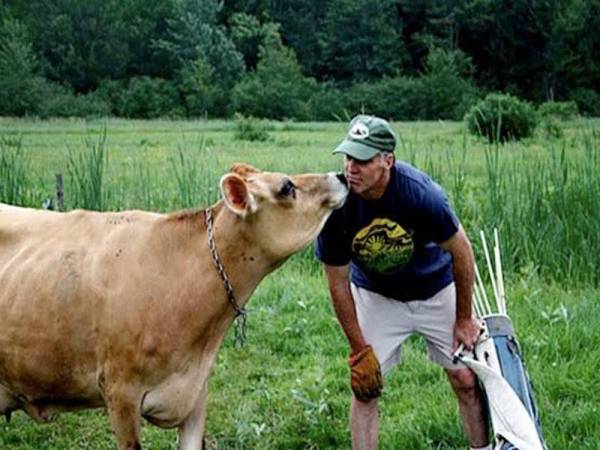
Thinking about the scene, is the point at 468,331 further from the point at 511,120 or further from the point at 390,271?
the point at 511,120

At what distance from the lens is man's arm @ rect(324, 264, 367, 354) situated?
4422 millimetres

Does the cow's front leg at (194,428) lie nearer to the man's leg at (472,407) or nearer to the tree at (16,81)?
the man's leg at (472,407)

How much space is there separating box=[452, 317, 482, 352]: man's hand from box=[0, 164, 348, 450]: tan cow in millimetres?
907

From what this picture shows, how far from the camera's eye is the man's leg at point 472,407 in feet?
15.1

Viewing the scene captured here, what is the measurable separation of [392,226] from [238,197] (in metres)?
0.77

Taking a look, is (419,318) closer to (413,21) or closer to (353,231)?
(353,231)

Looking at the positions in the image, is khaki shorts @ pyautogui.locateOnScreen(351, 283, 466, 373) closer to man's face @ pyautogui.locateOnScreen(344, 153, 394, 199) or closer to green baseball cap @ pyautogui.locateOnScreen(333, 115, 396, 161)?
man's face @ pyautogui.locateOnScreen(344, 153, 394, 199)

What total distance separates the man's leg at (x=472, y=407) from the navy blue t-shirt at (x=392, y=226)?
0.59 metres

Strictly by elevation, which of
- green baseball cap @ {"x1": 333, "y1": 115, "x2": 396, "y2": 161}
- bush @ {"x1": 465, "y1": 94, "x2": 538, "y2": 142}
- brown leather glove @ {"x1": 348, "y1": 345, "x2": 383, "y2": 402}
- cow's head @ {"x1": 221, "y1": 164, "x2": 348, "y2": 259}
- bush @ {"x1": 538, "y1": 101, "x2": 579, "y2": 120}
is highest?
green baseball cap @ {"x1": 333, "y1": 115, "x2": 396, "y2": 161}

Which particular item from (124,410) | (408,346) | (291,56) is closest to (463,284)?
(124,410)

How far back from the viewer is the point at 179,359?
3.93 m

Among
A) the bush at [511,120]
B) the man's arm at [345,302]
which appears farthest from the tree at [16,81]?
the man's arm at [345,302]

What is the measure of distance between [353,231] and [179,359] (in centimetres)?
93

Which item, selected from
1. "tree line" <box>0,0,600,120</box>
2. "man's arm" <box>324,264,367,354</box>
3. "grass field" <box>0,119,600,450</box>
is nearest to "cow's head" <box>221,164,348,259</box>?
"man's arm" <box>324,264,367,354</box>
